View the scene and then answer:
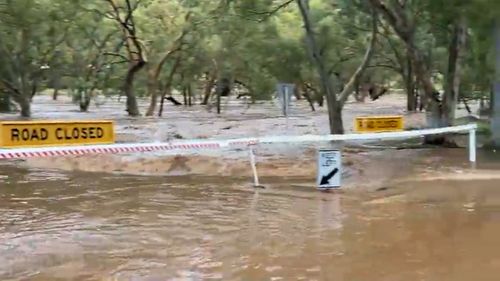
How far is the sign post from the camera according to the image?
39.4 ft

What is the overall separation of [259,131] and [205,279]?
2096cm

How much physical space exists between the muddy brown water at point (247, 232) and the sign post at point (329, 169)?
253mm

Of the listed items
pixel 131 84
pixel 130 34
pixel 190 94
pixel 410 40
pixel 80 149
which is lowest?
pixel 80 149

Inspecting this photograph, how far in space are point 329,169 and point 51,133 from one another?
13.6 feet

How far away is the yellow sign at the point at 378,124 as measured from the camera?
15.8 metres

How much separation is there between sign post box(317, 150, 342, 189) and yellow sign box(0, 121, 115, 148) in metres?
3.21

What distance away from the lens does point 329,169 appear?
12234mm

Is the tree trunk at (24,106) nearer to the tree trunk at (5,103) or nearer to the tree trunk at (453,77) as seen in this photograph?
the tree trunk at (5,103)

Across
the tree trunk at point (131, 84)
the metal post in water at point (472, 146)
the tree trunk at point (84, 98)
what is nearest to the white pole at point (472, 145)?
the metal post in water at point (472, 146)

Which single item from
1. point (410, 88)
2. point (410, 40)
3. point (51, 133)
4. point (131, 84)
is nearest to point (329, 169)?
point (51, 133)

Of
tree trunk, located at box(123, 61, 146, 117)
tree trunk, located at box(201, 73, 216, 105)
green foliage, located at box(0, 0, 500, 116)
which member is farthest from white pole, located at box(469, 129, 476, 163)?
tree trunk, located at box(201, 73, 216, 105)

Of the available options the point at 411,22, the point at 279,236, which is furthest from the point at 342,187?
the point at 411,22

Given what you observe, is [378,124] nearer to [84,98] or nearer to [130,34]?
[130,34]

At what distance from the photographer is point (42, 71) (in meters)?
41.8
